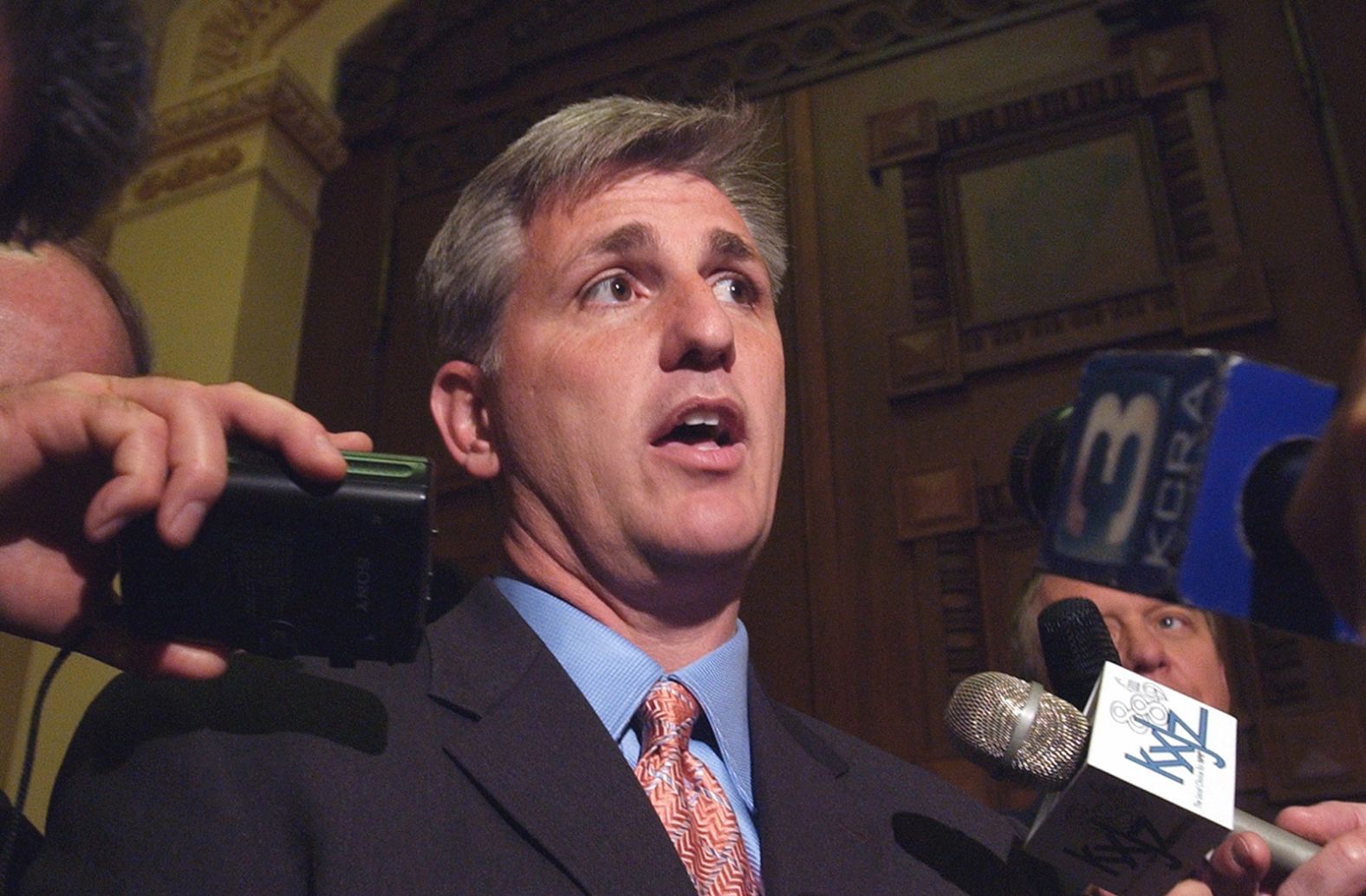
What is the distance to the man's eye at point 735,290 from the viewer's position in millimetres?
1438

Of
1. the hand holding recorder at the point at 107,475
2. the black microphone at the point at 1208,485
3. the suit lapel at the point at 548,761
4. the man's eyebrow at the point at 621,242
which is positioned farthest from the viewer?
the man's eyebrow at the point at 621,242

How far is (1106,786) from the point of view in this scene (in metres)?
0.82

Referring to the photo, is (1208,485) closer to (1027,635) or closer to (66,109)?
(66,109)

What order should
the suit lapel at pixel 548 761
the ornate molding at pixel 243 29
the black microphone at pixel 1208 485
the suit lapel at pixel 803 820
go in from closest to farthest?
the black microphone at pixel 1208 485 → the suit lapel at pixel 548 761 → the suit lapel at pixel 803 820 → the ornate molding at pixel 243 29

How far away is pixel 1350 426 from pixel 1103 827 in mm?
562

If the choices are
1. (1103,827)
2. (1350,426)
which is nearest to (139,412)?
(1350,426)

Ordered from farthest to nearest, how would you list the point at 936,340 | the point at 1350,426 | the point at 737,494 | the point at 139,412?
1. the point at 936,340
2. the point at 737,494
3. the point at 139,412
4. the point at 1350,426

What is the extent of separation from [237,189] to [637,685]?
9.78 feet

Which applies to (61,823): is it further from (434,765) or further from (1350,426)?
(1350,426)

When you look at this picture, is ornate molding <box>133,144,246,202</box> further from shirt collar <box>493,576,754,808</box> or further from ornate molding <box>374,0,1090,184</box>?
shirt collar <box>493,576,754,808</box>

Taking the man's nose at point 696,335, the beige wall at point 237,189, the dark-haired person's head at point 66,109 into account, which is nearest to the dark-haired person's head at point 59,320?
the dark-haired person's head at point 66,109

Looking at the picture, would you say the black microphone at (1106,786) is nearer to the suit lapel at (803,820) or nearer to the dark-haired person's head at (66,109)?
the suit lapel at (803,820)

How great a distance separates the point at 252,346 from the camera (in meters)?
3.38

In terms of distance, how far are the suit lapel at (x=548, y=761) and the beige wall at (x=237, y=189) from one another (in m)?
2.44
